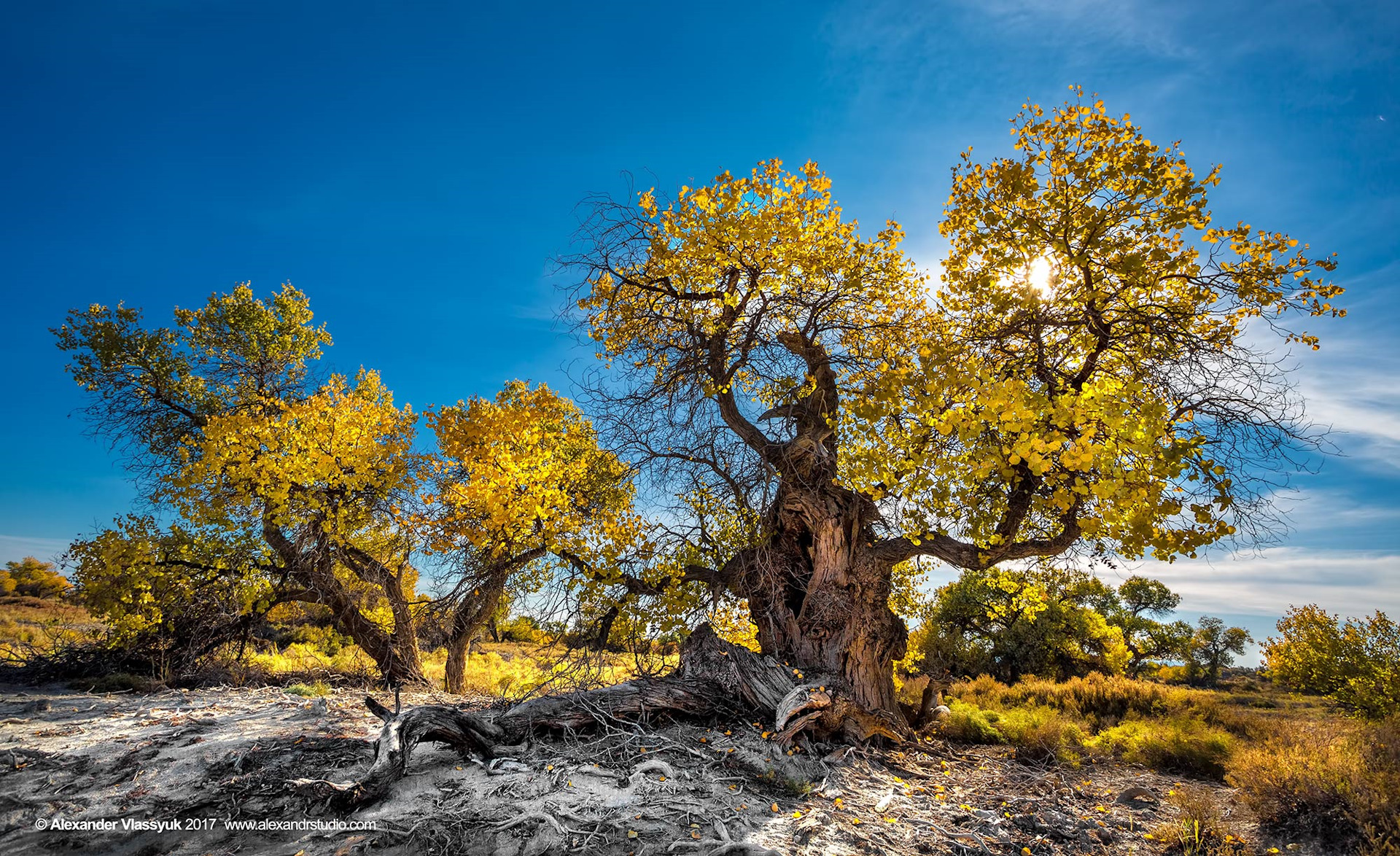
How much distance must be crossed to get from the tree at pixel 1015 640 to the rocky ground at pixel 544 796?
18096 millimetres

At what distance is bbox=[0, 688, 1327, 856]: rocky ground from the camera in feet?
14.1

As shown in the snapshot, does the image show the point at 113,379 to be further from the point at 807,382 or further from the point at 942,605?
the point at 942,605

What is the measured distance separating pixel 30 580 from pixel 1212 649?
6357cm

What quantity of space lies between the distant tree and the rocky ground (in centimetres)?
2991

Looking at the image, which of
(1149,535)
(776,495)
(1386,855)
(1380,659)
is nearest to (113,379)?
(776,495)

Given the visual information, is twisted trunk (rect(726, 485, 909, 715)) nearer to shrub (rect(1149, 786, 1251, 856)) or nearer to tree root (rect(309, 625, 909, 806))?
tree root (rect(309, 625, 909, 806))

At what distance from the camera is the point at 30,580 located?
2769cm

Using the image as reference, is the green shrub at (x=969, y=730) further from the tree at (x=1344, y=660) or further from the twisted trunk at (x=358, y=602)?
the tree at (x=1344, y=660)

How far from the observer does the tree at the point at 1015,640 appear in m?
24.2

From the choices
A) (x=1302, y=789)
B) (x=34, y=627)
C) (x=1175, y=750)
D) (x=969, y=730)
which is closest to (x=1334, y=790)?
(x=1302, y=789)

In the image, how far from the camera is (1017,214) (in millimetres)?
6383

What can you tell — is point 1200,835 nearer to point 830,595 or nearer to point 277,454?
point 830,595

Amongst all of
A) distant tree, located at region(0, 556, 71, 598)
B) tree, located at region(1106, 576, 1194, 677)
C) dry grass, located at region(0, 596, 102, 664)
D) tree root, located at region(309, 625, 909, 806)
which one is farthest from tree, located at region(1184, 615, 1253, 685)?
distant tree, located at region(0, 556, 71, 598)

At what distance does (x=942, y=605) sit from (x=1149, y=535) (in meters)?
22.4
